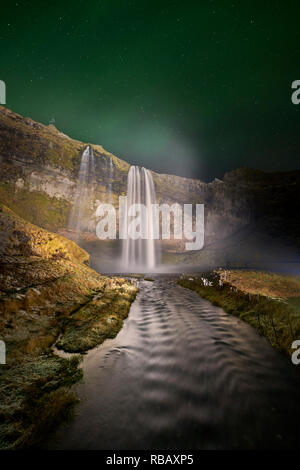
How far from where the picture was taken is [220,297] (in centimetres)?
1577

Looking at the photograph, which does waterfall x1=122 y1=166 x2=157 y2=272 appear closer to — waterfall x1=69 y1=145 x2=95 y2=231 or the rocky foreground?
waterfall x1=69 y1=145 x2=95 y2=231

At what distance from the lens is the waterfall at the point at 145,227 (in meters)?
74.4

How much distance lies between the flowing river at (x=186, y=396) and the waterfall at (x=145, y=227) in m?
65.2

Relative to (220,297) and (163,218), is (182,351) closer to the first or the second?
(220,297)

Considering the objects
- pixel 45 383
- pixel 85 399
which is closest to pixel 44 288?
pixel 45 383

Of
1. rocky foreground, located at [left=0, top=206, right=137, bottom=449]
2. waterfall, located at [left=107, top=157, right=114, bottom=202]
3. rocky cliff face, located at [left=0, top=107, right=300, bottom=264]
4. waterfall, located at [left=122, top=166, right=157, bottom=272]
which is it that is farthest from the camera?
waterfall, located at [left=122, top=166, right=157, bottom=272]

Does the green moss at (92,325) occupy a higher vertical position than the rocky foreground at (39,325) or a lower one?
lower

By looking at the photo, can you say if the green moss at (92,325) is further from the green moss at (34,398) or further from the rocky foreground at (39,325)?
the green moss at (34,398)

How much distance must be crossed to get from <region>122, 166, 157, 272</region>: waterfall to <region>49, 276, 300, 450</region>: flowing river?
2567 inches

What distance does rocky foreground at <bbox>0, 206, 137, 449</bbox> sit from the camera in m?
4.20

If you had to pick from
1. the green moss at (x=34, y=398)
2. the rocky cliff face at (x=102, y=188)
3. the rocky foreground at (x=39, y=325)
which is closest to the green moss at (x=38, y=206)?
the rocky cliff face at (x=102, y=188)

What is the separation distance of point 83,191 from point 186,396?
227ft

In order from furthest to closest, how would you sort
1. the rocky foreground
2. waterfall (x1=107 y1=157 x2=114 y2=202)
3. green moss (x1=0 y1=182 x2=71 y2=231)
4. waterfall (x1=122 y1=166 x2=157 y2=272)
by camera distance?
1. waterfall (x1=122 y1=166 x2=157 y2=272)
2. waterfall (x1=107 y1=157 x2=114 y2=202)
3. green moss (x1=0 y1=182 x2=71 y2=231)
4. the rocky foreground

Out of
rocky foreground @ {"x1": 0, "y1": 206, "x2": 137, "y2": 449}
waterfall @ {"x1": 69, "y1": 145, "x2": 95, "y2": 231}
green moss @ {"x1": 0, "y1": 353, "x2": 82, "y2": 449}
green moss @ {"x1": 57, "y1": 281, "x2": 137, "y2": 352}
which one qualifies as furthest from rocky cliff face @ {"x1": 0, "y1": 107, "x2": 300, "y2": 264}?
green moss @ {"x1": 0, "y1": 353, "x2": 82, "y2": 449}
